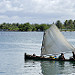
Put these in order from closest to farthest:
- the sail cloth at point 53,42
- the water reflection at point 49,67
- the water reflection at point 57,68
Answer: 1. the water reflection at point 49,67
2. the water reflection at point 57,68
3. the sail cloth at point 53,42

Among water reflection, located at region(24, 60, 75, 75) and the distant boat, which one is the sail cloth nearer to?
the distant boat

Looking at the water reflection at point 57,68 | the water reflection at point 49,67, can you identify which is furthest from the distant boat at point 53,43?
the water reflection at point 57,68

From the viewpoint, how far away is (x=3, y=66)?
50.7 m

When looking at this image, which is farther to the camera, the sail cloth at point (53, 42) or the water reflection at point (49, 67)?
the sail cloth at point (53, 42)

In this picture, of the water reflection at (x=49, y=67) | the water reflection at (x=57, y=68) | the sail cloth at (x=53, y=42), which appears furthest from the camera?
the sail cloth at (x=53, y=42)

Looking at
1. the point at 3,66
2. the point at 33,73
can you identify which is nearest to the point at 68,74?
the point at 33,73

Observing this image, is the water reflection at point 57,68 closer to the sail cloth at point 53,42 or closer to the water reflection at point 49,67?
the water reflection at point 49,67

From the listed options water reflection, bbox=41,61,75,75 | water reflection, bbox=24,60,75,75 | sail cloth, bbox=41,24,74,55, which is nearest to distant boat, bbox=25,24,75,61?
sail cloth, bbox=41,24,74,55

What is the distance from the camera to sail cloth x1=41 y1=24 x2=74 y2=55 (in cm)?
5741

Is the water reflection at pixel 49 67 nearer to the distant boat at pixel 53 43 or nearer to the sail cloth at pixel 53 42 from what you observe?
the distant boat at pixel 53 43

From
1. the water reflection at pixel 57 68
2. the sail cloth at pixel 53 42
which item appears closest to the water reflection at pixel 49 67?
the water reflection at pixel 57 68

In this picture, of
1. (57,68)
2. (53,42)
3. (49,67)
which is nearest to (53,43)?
(53,42)

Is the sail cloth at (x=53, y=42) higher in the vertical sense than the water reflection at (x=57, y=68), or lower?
higher

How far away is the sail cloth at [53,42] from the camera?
2260 inches
